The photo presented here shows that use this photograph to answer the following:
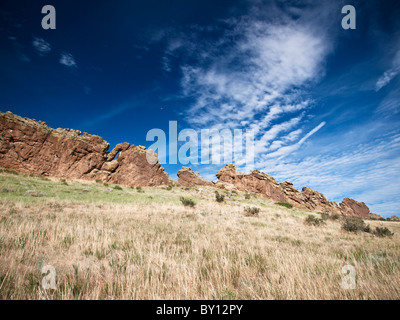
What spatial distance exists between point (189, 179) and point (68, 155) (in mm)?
35182

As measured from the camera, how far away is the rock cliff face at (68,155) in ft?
112

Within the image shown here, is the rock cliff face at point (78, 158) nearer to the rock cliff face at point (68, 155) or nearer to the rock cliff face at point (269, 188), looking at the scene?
the rock cliff face at point (68, 155)

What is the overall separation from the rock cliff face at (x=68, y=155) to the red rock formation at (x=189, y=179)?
9.23 metres

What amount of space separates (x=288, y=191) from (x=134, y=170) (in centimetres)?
5779

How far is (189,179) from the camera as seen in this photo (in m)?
61.3

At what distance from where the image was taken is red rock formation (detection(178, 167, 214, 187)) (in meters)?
60.6

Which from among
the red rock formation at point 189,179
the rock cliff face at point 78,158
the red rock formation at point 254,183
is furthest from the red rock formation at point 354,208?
the red rock formation at point 189,179

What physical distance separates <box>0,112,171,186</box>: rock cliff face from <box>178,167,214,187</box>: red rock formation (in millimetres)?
9234

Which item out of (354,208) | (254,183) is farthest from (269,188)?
(354,208)

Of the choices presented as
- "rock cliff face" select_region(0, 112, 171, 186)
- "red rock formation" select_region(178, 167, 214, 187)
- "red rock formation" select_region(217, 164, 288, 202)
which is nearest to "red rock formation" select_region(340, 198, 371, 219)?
"red rock formation" select_region(217, 164, 288, 202)

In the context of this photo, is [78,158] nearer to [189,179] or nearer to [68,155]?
[68,155]
